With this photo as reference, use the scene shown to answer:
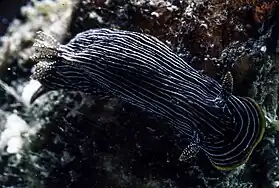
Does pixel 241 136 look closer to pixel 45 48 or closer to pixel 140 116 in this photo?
pixel 140 116

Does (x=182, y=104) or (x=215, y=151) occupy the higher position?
(x=182, y=104)

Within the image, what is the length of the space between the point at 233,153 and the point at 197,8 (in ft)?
3.99

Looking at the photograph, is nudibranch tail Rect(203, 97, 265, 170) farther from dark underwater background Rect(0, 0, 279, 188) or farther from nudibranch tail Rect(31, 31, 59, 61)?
nudibranch tail Rect(31, 31, 59, 61)

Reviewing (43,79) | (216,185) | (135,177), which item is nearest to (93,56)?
(43,79)

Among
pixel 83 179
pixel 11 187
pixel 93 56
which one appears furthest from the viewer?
pixel 11 187

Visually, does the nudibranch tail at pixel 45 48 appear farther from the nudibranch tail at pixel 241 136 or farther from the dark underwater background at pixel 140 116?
the nudibranch tail at pixel 241 136

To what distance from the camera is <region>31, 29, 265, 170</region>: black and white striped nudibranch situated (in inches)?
107

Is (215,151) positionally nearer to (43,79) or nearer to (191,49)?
(191,49)

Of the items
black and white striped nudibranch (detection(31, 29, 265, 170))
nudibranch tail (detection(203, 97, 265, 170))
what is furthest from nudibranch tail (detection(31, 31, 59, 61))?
nudibranch tail (detection(203, 97, 265, 170))

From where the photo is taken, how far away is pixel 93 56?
3027mm

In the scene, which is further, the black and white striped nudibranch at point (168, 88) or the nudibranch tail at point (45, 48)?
the nudibranch tail at point (45, 48)

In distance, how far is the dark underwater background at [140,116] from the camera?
3.13 meters

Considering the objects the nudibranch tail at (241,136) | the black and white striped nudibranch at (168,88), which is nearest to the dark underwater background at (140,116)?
the black and white striped nudibranch at (168,88)

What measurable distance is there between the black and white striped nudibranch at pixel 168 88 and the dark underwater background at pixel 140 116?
0.31 meters
